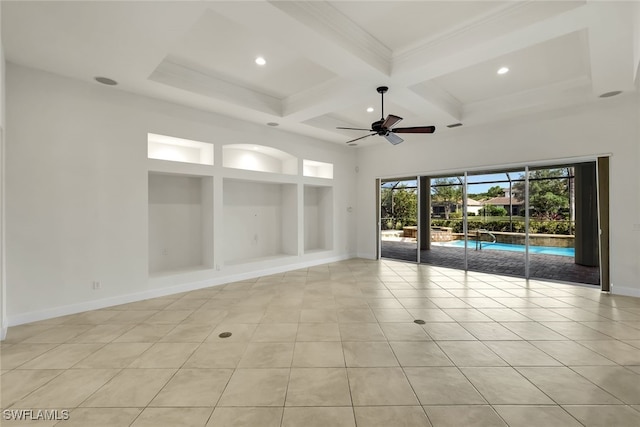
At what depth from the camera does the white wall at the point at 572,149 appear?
4.71 metres

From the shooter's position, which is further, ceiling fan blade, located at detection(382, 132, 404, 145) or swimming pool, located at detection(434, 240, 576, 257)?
swimming pool, located at detection(434, 240, 576, 257)

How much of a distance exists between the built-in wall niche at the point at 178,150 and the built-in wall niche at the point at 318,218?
10.1 feet

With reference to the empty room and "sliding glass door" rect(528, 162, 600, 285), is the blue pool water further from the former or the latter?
the empty room

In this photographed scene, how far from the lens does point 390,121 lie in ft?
13.4

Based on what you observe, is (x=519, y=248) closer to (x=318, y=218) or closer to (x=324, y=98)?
(x=318, y=218)

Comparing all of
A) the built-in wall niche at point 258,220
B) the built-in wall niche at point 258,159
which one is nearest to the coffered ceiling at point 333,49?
the built-in wall niche at point 258,159

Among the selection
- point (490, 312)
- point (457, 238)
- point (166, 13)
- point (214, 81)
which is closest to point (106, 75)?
point (214, 81)

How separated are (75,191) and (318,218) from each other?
18.4 ft

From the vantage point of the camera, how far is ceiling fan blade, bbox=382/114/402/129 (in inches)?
157

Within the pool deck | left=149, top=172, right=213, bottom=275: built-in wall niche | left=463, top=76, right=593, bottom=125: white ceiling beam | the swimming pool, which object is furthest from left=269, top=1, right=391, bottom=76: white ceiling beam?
the swimming pool

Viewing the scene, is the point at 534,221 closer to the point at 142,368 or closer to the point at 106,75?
the point at 142,368

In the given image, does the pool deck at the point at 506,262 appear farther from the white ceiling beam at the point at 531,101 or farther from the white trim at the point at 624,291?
the white ceiling beam at the point at 531,101

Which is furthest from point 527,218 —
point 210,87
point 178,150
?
point 178,150

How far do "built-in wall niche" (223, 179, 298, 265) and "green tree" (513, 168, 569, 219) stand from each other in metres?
5.36
